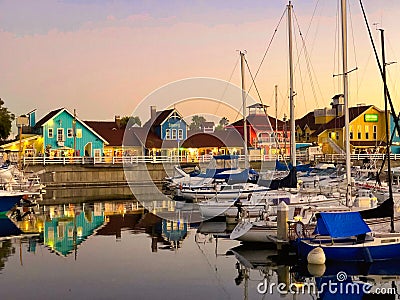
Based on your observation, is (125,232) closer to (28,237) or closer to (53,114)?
(28,237)

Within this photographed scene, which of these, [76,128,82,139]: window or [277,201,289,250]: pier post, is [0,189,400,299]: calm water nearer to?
[277,201,289,250]: pier post

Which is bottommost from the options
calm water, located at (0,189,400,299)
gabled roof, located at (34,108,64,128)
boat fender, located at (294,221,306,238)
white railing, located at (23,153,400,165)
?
calm water, located at (0,189,400,299)

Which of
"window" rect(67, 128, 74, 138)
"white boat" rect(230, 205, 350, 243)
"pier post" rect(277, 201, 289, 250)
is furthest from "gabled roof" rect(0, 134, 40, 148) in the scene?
"pier post" rect(277, 201, 289, 250)

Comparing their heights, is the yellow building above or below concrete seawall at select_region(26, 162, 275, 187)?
above

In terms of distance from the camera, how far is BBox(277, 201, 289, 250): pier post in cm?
2075

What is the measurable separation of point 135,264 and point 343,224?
7116 mm

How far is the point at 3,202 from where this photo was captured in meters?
34.2

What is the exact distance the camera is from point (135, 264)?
67.4 ft

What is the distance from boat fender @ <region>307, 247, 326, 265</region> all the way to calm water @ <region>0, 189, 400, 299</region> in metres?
0.30

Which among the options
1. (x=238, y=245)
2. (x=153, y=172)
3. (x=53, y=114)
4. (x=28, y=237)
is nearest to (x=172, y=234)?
(x=238, y=245)

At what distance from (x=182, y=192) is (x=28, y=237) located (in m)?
14.6

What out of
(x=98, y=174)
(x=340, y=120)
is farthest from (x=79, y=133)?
(x=340, y=120)

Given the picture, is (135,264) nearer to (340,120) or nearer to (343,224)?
(343,224)

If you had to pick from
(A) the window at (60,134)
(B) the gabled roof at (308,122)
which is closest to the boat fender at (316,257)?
(A) the window at (60,134)
